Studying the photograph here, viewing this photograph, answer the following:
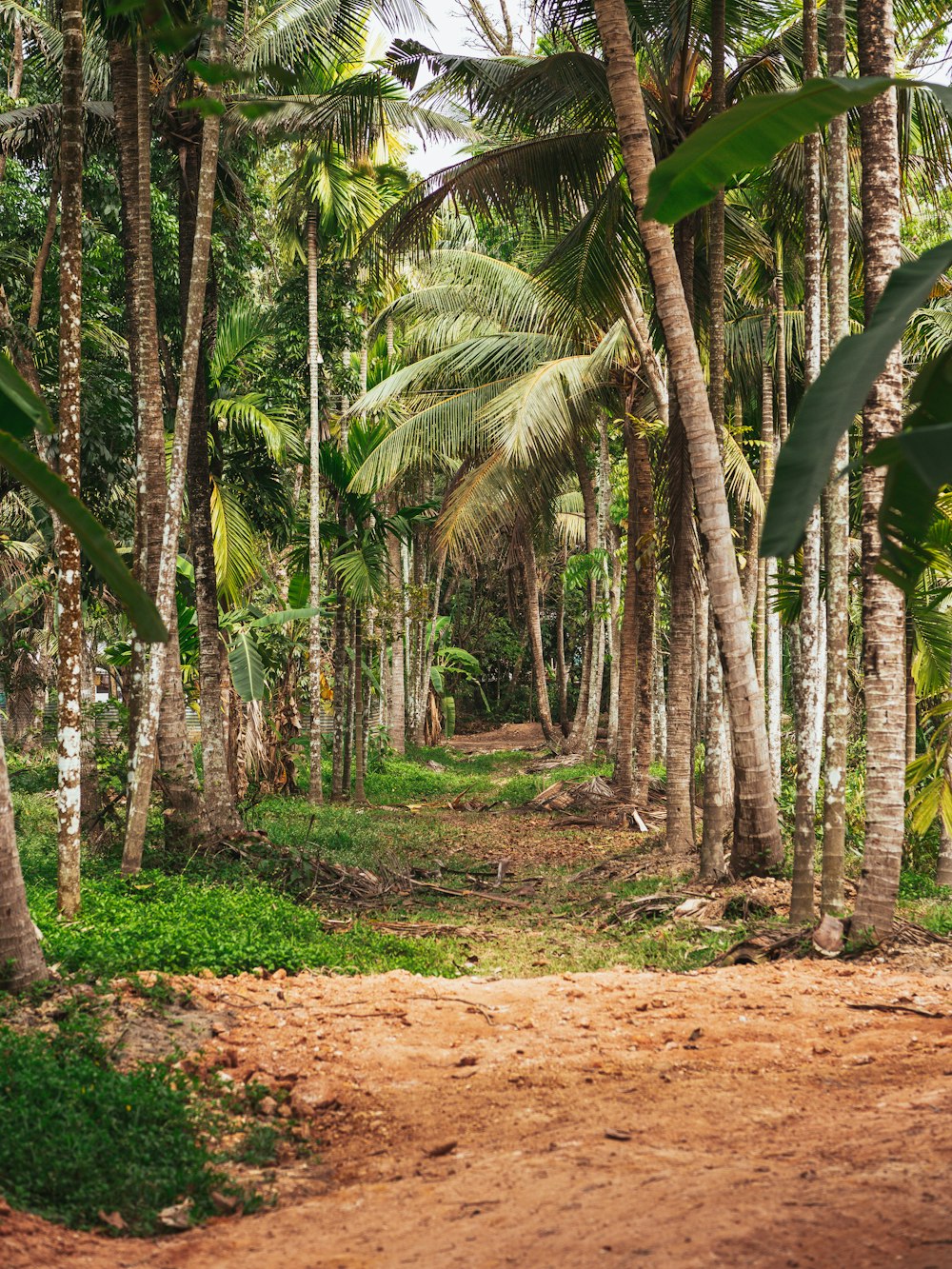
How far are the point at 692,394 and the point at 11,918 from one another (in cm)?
584

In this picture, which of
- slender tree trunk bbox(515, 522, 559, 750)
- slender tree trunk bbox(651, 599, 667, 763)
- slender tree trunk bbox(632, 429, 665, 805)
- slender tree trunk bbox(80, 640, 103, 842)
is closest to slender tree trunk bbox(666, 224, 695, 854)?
slender tree trunk bbox(632, 429, 665, 805)

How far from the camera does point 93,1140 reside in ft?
13.5

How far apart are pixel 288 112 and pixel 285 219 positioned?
13.4 ft

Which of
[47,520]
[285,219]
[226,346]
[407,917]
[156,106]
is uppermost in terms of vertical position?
[285,219]

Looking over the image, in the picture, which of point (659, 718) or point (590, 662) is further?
point (659, 718)

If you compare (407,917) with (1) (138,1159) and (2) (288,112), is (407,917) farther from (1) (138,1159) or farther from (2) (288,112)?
(2) (288,112)

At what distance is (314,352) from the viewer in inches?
603

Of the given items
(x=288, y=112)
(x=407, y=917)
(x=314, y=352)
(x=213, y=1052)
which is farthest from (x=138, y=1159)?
(x=314, y=352)

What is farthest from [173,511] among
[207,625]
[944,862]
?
[944,862]

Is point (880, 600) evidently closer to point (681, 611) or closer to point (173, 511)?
point (681, 611)

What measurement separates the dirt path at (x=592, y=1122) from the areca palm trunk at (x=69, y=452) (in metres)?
1.54

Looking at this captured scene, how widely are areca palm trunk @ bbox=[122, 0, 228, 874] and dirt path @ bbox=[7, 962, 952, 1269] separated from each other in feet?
7.94

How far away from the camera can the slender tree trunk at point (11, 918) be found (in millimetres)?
5344

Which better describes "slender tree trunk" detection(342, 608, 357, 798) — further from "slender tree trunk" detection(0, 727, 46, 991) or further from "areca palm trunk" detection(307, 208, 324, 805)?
"slender tree trunk" detection(0, 727, 46, 991)
